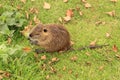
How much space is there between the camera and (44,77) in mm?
4484

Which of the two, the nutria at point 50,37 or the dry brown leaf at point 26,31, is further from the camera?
the dry brown leaf at point 26,31

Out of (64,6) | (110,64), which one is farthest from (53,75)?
(64,6)

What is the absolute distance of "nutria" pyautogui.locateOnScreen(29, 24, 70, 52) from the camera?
461 cm

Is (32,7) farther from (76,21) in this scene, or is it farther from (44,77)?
(44,77)

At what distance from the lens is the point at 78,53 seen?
16.1 feet

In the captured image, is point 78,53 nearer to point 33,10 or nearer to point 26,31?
point 26,31

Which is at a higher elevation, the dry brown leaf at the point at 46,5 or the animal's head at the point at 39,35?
the dry brown leaf at the point at 46,5

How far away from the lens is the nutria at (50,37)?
461cm

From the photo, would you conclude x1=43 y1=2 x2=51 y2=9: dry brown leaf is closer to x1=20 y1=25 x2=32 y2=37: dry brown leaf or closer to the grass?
the grass

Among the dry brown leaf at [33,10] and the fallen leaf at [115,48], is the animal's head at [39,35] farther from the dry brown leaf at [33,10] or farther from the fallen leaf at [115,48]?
the fallen leaf at [115,48]

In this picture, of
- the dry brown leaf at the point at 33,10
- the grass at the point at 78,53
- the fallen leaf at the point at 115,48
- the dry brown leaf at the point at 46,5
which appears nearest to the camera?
the grass at the point at 78,53

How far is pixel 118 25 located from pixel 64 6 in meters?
1.13

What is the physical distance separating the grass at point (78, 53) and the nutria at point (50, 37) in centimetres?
15

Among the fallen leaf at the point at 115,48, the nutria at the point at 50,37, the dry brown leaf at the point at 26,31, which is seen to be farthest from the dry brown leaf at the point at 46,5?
the fallen leaf at the point at 115,48
